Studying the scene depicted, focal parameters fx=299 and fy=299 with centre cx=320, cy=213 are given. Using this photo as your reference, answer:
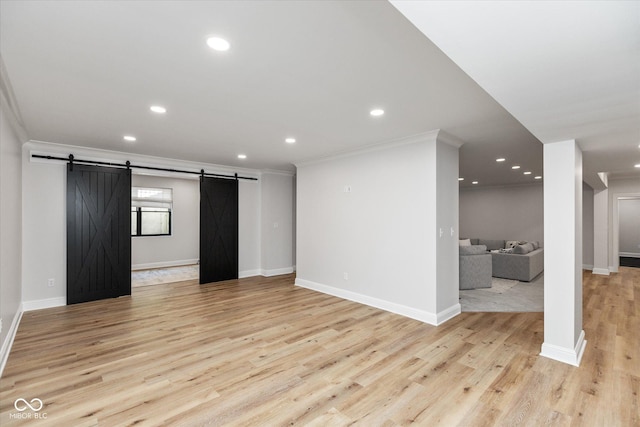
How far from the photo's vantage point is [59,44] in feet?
6.32

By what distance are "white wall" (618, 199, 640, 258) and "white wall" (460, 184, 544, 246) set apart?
3.91m

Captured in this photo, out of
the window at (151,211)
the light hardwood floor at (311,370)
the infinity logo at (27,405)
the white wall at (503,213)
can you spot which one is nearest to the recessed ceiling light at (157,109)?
the light hardwood floor at (311,370)

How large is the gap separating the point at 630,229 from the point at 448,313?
434 inches

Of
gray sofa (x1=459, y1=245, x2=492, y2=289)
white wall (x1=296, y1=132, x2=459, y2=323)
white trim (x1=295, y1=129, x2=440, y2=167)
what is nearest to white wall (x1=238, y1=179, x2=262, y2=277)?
white wall (x1=296, y1=132, x2=459, y2=323)

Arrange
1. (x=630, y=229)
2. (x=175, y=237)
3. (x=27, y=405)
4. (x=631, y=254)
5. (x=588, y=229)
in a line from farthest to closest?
(x=630, y=229) → (x=631, y=254) → (x=175, y=237) → (x=588, y=229) → (x=27, y=405)

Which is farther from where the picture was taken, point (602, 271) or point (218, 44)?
point (602, 271)

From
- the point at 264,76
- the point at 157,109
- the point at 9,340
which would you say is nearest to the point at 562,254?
the point at 264,76

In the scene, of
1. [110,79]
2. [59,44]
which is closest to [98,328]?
[110,79]

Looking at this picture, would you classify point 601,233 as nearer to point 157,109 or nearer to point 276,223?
point 276,223

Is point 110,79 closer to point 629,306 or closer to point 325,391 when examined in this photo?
point 325,391

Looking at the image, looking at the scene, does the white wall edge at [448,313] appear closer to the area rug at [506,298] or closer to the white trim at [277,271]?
the area rug at [506,298]

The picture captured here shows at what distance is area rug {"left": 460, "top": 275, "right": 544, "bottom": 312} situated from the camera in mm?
4602

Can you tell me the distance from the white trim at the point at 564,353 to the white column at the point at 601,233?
19.1 feet

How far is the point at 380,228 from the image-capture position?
4598 mm
